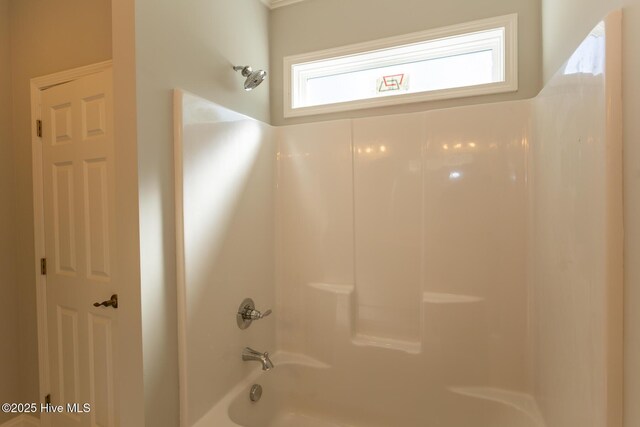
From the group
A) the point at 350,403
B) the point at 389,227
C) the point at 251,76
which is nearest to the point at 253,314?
the point at 350,403

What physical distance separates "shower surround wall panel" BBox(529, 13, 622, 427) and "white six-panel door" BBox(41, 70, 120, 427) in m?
2.11

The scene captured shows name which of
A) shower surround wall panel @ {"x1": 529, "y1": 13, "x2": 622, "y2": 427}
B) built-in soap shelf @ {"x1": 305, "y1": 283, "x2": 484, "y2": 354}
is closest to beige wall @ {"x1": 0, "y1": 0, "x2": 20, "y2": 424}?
built-in soap shelf @ {"x1": 305, "y1": 283, "x2": 484, "y2": 354}

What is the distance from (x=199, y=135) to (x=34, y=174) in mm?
1407

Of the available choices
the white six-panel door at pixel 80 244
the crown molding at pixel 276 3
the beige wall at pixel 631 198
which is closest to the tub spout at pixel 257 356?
the white six-panel door at pixel 80 244

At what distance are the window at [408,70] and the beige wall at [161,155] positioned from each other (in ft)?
2.43

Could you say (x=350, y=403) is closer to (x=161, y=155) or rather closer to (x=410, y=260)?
(x=410, y=260)

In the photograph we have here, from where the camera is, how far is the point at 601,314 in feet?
2.63

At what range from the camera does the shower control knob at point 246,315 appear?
5.47 feet

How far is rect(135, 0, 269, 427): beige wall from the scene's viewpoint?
118 centimetres

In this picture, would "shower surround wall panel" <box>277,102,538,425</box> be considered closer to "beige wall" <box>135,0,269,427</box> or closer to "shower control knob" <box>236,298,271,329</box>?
"shower control knob" <box>236,298,271,329</box>

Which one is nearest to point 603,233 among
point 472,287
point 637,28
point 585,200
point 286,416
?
point 585,200

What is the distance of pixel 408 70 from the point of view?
1891 millimetres

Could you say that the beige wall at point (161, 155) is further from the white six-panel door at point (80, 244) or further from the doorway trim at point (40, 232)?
the doorway trim at point (40, 232)

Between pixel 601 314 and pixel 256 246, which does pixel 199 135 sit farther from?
pixel 601 314
